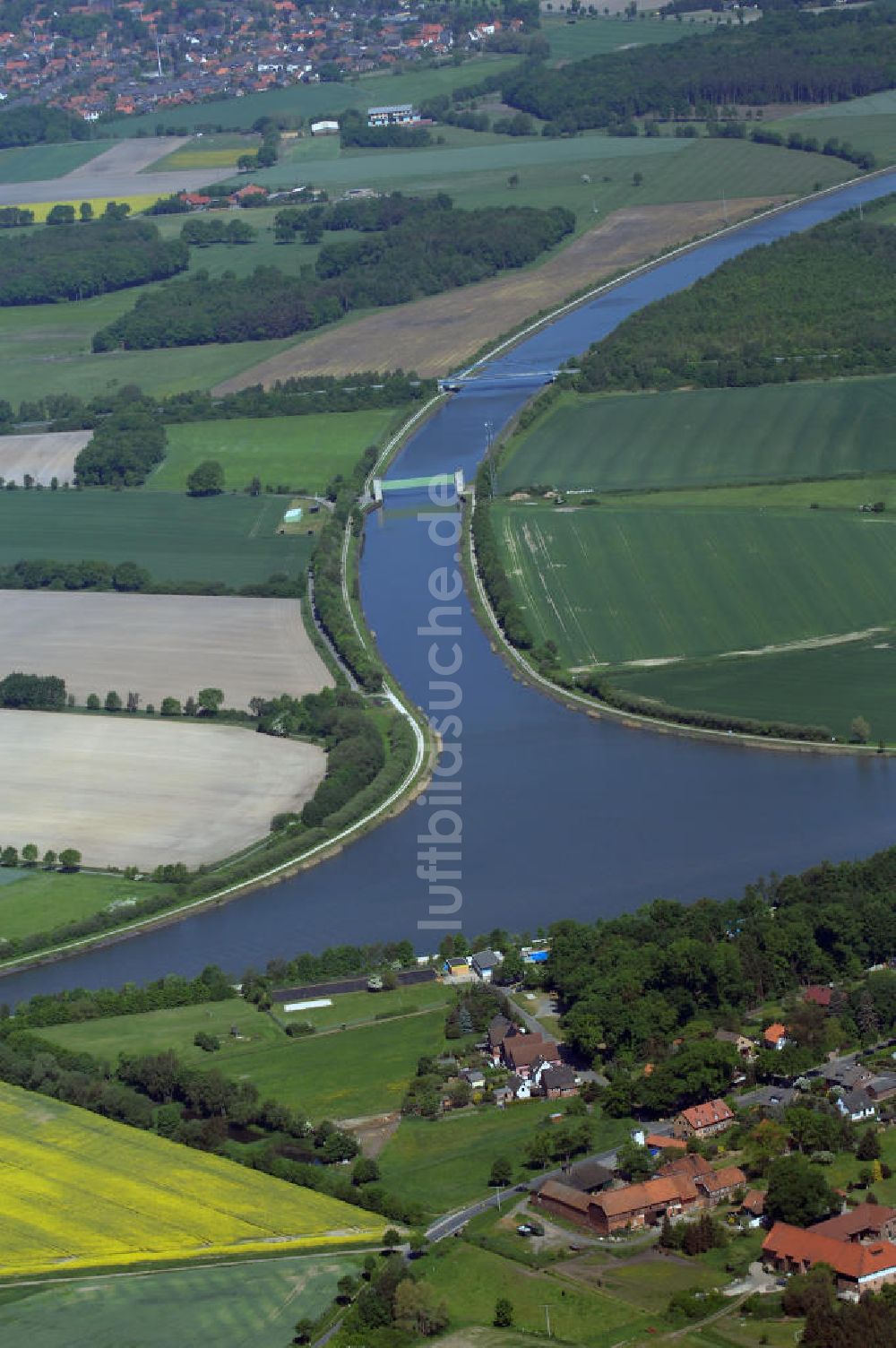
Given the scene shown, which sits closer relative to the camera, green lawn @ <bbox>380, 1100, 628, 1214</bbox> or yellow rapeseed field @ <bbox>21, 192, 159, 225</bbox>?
green lawn @ <bbox>380, 1100, 628, 1214</bbox>

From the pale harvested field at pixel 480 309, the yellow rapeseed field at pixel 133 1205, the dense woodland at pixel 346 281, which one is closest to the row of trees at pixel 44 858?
the yellow rapeseed field at pixel 133 1205

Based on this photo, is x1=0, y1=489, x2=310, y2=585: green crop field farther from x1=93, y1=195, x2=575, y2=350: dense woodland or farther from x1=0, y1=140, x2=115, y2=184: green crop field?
x1=0, y1=140, x2=115, y2=184: green crop field

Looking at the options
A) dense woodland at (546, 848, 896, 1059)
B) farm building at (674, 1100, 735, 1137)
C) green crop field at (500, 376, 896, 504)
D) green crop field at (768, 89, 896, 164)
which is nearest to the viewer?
farm building at (674, 1100, 735, 1137)

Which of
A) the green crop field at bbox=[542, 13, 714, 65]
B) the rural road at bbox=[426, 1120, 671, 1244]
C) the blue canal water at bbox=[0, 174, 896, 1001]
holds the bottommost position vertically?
the blue canal water at bbox=[0, 174, 896, 1001]

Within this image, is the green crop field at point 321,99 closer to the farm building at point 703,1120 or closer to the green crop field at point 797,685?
the green crop field at point 797,685

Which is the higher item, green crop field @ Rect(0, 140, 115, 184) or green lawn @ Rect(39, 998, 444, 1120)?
green crop field @ Rect(0, 140, 115, 184)

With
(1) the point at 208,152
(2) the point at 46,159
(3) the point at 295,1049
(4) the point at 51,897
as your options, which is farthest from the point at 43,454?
(2) the point at 46,159

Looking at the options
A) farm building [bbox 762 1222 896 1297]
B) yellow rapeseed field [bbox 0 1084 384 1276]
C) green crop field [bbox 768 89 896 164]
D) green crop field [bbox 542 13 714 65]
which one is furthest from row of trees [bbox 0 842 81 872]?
green crop field [bbox 542 13 714 65]

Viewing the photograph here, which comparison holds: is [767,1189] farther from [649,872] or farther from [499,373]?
[499,373]
